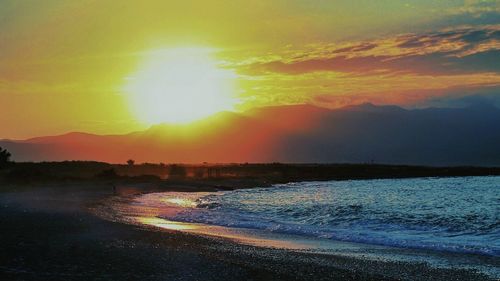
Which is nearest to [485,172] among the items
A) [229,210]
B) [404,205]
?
[404,205]

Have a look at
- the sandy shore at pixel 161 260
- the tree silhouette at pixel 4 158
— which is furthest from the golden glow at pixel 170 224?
the tree silhouette at pixel 4 158

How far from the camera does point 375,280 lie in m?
12.6

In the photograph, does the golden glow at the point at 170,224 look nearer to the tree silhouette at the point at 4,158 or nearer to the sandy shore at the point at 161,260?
the sandy shore at the point at 161,260

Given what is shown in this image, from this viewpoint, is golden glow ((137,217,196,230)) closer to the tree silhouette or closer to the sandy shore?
the sandy shore

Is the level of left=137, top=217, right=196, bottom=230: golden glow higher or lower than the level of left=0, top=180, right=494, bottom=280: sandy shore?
lower

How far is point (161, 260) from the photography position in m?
14.4

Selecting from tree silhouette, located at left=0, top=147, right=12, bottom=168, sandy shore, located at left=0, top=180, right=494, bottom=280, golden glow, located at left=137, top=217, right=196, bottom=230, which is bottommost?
golden glow, located at left=137, top=217, right=196, bottom=230

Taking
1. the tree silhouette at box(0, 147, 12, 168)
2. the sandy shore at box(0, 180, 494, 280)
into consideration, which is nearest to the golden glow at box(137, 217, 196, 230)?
the sandy shore at box(0, 180, 494, 280)

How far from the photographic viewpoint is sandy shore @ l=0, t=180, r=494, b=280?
493 inches

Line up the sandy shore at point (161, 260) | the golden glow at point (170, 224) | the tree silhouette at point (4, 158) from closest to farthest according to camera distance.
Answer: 1. the sandy shore at point (161, 260)
2. the golden glow at point (170, 224)
3. the tree silhouette at point (4, 158)

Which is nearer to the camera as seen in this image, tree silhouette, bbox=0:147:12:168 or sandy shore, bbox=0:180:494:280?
sandy shore, bbox=0:180:494:280

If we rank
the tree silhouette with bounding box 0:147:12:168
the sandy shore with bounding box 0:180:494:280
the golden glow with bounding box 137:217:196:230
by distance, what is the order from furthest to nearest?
the tree silhouette with bounding box 0:147:12:168 → the golden glow with bounding box 137:217:196:230 → the sandy shore with bounding box 0:180:494:280

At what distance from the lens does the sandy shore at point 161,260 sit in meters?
12.5

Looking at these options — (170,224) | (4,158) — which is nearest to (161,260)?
(170,224)
